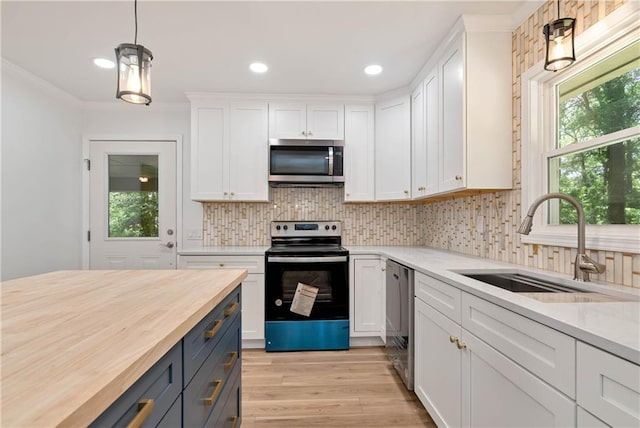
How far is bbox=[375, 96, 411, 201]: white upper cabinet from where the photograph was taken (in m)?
2.92

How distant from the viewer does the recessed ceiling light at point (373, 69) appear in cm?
251

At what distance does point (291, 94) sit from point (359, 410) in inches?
107

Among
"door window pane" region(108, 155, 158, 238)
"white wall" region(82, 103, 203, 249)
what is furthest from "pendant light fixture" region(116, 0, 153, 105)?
"door window pane" region(108, 155, 158, 238)

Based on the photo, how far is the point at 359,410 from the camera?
1.91 metres

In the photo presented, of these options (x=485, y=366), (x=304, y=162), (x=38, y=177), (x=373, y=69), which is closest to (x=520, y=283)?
(x=485, y=366)

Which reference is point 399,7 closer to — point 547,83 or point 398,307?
point 547,83

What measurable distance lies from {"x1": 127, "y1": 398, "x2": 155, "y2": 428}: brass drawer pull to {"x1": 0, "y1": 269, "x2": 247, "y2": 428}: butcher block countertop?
94mm

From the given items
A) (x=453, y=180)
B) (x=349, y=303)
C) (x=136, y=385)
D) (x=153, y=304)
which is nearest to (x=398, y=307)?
(x=349, y=303)

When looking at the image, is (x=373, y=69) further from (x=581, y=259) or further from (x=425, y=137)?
(x=581, y=259)

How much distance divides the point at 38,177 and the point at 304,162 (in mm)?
2429

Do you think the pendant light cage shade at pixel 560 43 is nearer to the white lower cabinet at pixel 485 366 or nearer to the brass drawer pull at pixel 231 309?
the white lower cabinet at pixel 485 366

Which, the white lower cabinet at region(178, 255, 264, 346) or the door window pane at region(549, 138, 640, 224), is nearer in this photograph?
the door window pane at region(549, 138, 640, 224)

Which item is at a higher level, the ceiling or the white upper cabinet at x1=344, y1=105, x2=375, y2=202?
the ceiling

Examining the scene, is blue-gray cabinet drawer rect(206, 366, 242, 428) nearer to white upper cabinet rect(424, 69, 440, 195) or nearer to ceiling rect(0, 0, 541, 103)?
white upper cabinet rect(424, 69, 440, 195)
